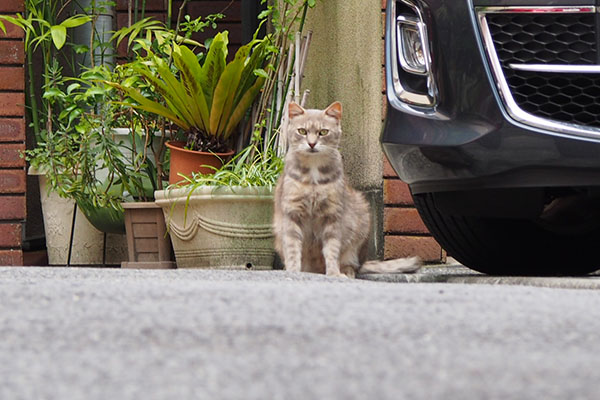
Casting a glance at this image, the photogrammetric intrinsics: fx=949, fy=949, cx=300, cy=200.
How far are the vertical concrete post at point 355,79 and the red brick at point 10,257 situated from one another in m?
1.55

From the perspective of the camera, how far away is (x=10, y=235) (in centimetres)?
447

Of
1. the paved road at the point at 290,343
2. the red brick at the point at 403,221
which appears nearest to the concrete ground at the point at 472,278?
the red brick at the point at 403,221

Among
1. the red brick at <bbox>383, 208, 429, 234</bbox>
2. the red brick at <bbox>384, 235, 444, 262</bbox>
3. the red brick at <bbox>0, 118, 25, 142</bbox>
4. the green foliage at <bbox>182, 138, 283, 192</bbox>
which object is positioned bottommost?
the red brick at <bbox>384, 235, 444, 262</bbox>

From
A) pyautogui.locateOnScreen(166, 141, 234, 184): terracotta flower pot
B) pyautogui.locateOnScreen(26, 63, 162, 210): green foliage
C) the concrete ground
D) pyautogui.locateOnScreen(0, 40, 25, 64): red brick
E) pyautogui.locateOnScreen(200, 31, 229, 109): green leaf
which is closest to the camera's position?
the concrete ground

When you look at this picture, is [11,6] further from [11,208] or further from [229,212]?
[229,212]

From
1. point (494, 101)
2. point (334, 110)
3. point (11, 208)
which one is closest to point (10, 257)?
point (11, 208)

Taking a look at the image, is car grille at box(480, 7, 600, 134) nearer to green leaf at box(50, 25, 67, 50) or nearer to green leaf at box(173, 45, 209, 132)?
green leaf at box(173, 45, 209, 132)

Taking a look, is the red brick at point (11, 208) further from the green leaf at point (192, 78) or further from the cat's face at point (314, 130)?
the cat's face at point (314, 130)

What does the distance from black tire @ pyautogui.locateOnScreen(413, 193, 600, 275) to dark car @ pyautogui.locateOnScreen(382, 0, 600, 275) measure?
0.50 ft

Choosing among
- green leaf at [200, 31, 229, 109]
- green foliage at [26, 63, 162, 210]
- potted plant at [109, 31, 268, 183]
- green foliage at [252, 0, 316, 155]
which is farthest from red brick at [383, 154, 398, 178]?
green foliage at [26, 63, 162, 210]

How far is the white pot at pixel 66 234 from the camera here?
14.5 ft

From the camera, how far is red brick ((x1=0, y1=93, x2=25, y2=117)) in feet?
14.8

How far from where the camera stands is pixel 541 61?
2365 mm

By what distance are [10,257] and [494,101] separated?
2.85 metres
